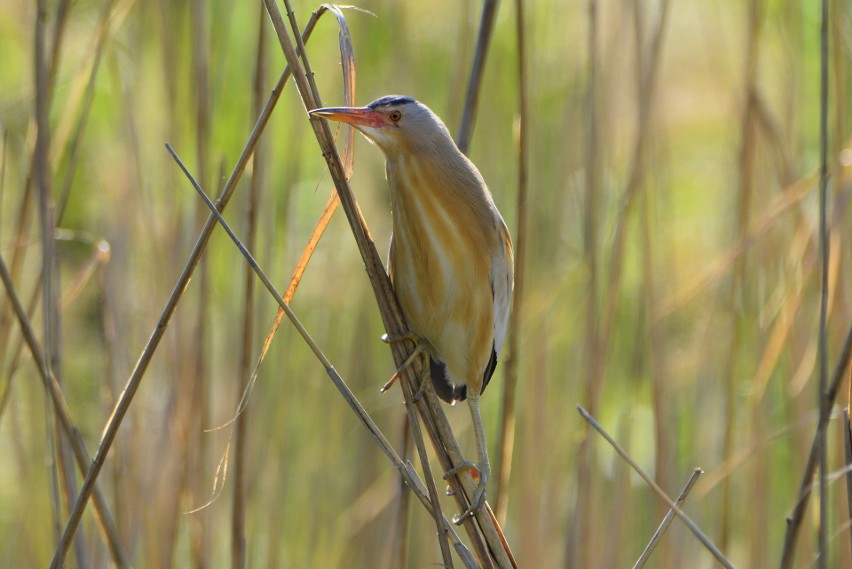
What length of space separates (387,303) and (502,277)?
0.39m

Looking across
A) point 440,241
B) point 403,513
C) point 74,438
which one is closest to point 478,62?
point 440,241

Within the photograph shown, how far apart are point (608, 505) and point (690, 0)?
8.57 ft

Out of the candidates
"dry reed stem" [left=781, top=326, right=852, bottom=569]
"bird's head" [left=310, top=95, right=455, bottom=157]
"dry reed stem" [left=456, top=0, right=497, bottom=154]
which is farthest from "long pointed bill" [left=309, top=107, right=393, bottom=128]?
"dry reed stem" [left=781, top=326, right=852, bottom=569]

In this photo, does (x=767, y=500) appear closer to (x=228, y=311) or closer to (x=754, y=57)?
(x=754, y=57)

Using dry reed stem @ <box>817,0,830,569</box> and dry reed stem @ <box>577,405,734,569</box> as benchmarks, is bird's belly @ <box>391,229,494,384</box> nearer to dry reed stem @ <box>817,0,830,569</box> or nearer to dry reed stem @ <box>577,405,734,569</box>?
dry reed stem @ <box>577,405,734,569</box>

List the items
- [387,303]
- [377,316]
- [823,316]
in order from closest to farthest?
[823,316] → [387,303] → [377,316]

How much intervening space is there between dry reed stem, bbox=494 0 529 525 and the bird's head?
0.41ft

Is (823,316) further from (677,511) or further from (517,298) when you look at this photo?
(517,298)

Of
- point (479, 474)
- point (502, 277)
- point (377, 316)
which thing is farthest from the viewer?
point (377, 316)

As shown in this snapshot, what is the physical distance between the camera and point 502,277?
5.70ft

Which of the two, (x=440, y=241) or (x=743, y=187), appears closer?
(x=440, y=241)

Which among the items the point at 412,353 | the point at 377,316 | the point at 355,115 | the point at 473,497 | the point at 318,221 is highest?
the point at 355,115

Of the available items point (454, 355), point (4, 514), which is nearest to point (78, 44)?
point (4, 514)

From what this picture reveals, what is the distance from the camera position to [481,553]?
1.34 metres
